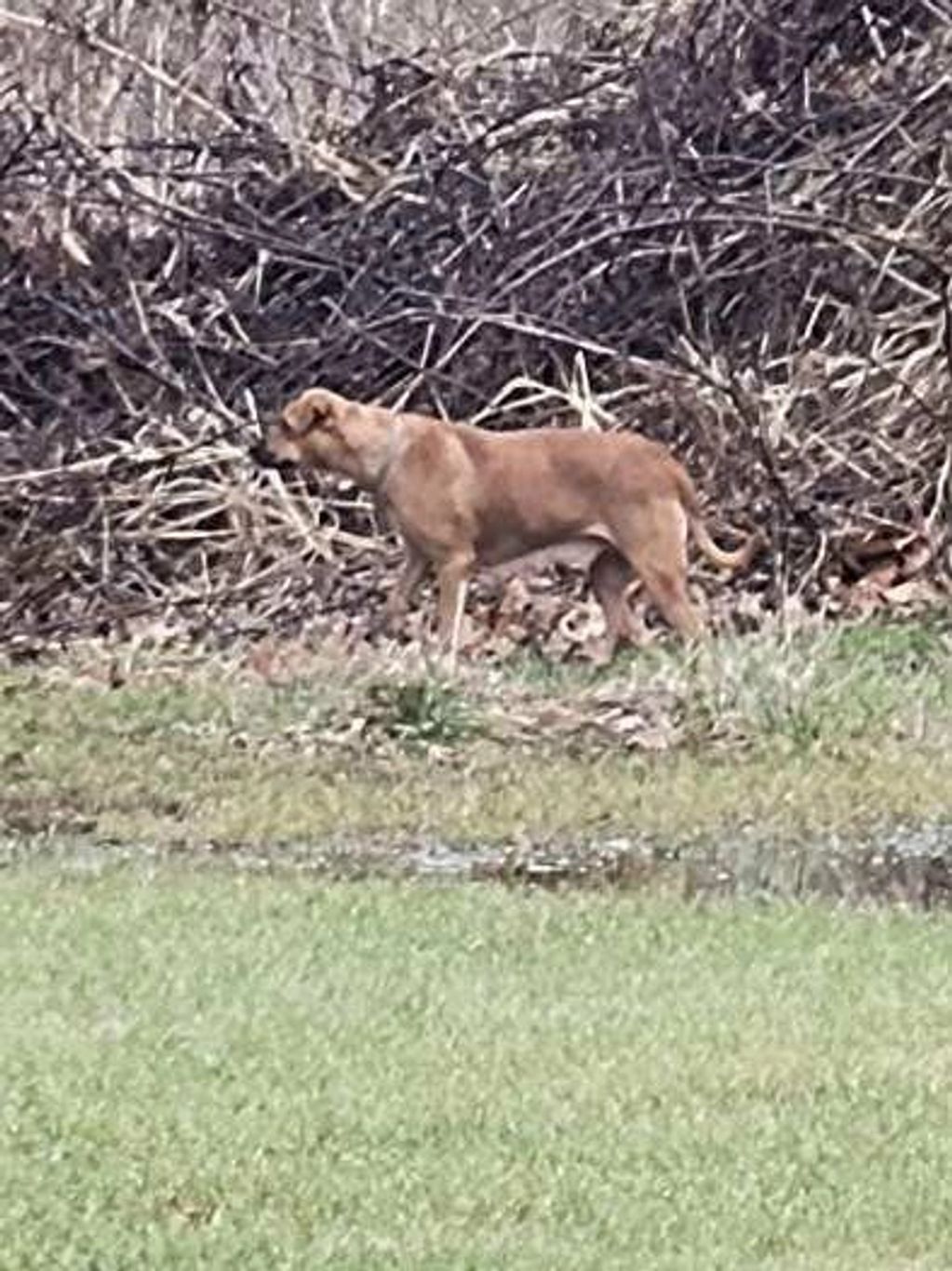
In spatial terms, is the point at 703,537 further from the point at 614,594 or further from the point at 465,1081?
the point at 465,1081

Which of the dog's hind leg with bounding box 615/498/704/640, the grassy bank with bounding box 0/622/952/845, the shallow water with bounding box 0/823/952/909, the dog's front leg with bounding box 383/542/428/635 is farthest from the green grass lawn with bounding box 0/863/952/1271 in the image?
the dog's front leg with bounding box 383/542/428/635

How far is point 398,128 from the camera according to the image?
21859 mm

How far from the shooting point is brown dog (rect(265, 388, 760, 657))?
53.1 feet

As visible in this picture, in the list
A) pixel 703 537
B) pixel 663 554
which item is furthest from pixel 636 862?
pixel 703 537

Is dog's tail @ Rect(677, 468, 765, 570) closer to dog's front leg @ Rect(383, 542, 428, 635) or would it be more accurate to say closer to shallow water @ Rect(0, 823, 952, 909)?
dog's front leg @ Rect(383, 542, 428, 635)

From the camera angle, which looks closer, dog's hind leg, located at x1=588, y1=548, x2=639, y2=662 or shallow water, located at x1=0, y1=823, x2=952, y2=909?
shallow water, located at x1=0, y1=823, x2=952, y2=909

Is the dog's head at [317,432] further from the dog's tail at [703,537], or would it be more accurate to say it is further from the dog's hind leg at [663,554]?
the dog's tail at [703,537]

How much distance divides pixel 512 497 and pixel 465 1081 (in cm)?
884

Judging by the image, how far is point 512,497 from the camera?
16328 mm

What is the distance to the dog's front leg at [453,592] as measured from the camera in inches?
640

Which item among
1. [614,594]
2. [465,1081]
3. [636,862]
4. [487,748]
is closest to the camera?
[465,1081]

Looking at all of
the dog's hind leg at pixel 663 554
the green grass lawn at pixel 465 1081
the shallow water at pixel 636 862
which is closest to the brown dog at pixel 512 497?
the dog's hind leg at pixel 663 554

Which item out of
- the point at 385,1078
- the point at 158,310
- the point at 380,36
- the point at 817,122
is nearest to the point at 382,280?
the point at 158,310

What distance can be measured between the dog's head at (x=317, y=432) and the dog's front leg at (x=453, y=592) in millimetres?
768
